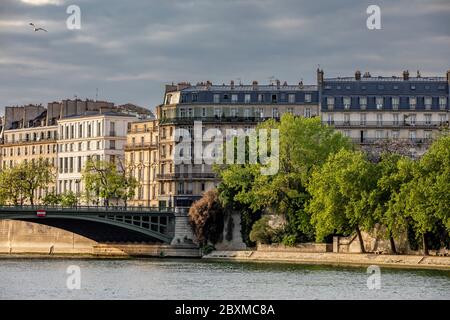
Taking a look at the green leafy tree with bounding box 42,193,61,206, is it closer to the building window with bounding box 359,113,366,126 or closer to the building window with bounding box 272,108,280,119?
the building window with bounding box 272,108,280,119

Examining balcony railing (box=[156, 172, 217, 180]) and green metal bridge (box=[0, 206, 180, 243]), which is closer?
green metal bridge (box=[0, 206, 180, 243])

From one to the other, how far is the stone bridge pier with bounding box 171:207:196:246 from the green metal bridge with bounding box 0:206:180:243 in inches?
14.6

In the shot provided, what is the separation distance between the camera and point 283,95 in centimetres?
13350

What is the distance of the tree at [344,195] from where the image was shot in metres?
100

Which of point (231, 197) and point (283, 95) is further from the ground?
point (283, 95)

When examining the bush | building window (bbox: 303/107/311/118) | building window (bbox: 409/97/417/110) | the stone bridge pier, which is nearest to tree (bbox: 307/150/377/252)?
the bush

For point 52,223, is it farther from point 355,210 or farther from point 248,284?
point 248,284

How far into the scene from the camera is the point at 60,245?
130875 millimetres

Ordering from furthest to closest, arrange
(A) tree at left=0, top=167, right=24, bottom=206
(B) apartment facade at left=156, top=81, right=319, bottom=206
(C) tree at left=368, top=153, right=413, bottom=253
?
(A) tree at left=0, top=167, right=24, bottom=206
(B) apartment facade at left=156, top=81, right=319, bottom=206
(C) tree at left=368, top=153, right=413, bottom=253

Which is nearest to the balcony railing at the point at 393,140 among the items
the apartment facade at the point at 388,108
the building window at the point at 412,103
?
the apartment facade at the point at 388,108

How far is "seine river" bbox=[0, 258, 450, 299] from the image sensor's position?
7469cm

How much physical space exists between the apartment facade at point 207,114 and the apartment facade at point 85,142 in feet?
52.7
